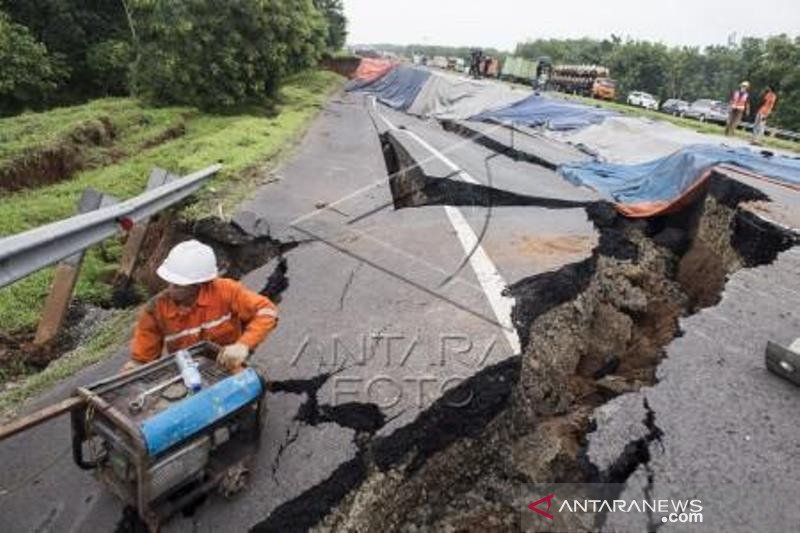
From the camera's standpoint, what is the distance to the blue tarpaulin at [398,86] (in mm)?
28172

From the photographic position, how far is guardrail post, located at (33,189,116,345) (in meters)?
5.56

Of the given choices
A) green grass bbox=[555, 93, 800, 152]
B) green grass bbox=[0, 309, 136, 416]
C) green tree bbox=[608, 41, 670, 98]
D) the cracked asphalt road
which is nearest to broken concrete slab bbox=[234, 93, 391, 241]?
the cracked asphalt road

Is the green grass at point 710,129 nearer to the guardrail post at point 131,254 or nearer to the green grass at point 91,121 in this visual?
the green grass at point 91,121

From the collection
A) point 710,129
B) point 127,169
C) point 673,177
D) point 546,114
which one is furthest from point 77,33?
point 673,177

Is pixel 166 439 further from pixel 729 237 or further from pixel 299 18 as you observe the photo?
pixel 299 18

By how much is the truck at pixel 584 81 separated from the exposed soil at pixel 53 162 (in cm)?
3346

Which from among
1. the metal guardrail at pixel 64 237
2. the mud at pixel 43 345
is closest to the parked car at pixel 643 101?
the metal guardrail at pixel 64 237

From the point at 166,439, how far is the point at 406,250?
3.92 metres

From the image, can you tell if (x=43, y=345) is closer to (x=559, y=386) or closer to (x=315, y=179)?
(x=559, y=386)

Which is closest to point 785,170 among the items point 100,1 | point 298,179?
Answer: point 298,179

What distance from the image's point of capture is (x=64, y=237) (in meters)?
4.18

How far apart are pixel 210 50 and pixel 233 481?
16953 millimetres

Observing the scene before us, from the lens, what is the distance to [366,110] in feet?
77.5

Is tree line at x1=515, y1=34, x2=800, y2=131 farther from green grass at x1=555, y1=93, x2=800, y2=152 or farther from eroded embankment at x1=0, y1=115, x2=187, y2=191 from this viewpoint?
eroded embankment at x1=0, y1=115, x2=187, y2=191
